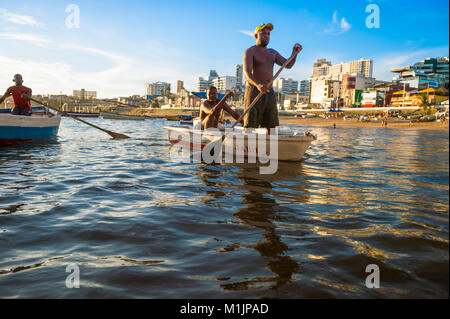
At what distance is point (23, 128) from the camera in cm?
1235

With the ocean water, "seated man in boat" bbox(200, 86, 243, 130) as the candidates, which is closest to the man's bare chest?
"seated man in boat" bbox(200, 86, 243, 130)

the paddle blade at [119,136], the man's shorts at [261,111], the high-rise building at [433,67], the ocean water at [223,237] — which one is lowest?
the ocean water at [223,237]

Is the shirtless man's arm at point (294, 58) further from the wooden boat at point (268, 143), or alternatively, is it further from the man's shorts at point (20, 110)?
the man's shorts at point (20, 110)

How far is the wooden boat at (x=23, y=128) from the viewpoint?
1155 centimetres

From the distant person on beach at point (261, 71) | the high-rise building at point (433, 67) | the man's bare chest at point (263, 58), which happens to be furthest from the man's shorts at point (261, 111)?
the high-rise building at point (433, 67)

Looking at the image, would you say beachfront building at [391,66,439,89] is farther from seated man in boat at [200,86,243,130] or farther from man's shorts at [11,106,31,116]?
man's shorts at [11,106,31,116]

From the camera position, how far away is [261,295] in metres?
2.19

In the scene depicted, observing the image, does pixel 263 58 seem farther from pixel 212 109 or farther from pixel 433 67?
pixel 433 67

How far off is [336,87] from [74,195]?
14595cm

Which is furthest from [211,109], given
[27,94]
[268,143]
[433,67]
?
[433,67]

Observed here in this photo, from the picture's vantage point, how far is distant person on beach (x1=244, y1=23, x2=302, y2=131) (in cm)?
734

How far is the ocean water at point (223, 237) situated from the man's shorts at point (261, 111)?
1.97 meters
